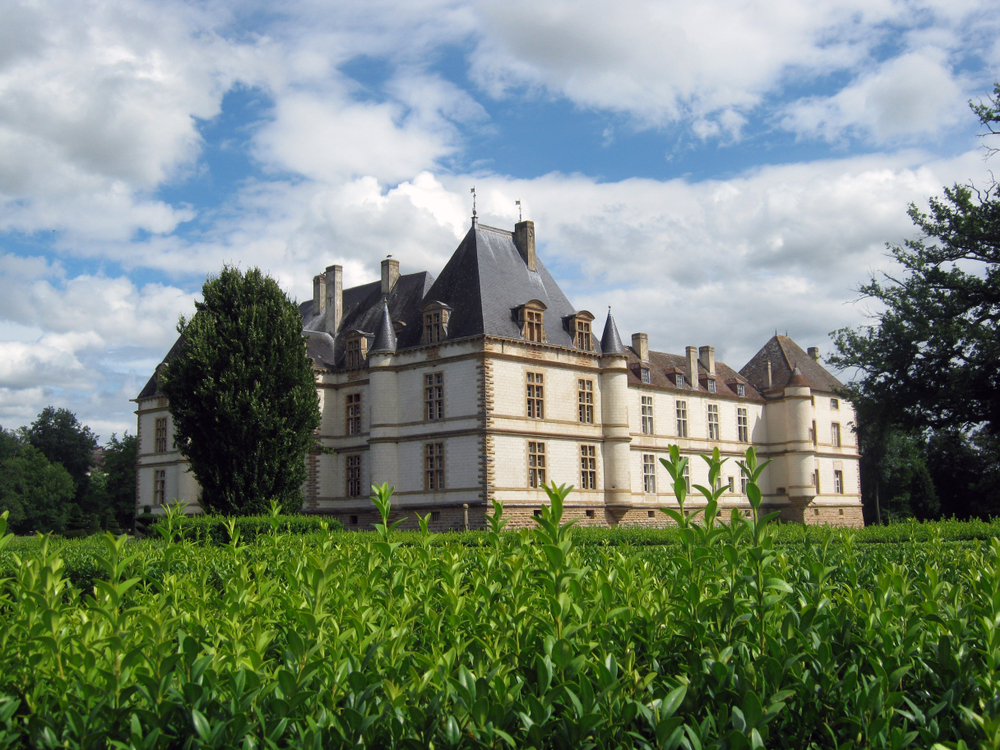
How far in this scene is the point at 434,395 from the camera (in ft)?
117

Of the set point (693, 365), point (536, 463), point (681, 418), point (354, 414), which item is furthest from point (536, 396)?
point (693, 365)

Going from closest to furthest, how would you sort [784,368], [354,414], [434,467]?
1. [434,467]
2. [354,414]
3. [784,368]

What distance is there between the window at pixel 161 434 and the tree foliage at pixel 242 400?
496 inches

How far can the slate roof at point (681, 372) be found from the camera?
44406mm

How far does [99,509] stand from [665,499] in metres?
57.2

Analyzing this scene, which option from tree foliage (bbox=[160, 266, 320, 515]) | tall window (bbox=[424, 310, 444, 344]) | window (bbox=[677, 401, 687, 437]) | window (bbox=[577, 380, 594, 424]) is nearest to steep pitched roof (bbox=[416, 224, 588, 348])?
tall window (bbox=[424, 310, 444, 344])

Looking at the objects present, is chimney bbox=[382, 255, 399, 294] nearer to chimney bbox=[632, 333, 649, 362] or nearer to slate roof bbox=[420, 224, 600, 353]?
slate roof bbox=[420, 224, 600, 353]

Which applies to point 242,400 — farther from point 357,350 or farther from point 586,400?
point 586,400

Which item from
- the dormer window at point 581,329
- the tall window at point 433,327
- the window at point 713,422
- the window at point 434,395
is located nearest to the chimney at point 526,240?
the dormer window at point 581,329

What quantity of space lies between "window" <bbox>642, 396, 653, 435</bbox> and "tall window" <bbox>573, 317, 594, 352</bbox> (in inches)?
302

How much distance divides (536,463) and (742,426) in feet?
62.9

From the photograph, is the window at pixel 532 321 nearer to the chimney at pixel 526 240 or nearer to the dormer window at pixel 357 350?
the chimney at pixel 526 240

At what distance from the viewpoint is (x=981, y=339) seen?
30.2 meters

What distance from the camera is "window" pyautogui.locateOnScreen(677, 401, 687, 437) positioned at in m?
45.9
